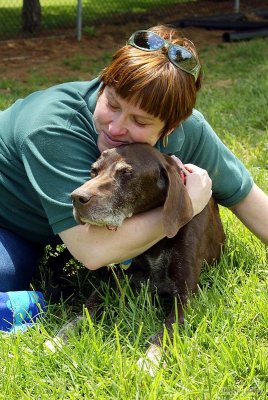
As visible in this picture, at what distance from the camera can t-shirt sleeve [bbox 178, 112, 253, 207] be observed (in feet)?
12.2

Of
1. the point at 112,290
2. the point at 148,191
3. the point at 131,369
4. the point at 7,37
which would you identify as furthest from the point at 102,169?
the point at 7,37

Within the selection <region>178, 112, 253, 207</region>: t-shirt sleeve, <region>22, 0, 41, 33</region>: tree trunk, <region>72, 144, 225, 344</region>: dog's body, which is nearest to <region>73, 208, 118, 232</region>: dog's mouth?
<region>72, 144, 225, 344</region>: dog's body

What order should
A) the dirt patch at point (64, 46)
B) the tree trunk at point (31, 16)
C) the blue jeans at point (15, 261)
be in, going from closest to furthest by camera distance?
the blue jeans at point (15, 261)
the dirt patch at point (64, 46)
the tree trunk at point (31, 16)

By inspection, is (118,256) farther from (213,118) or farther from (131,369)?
(213,118)

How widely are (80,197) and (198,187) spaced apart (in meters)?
0.69

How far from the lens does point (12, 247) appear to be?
3725 mm

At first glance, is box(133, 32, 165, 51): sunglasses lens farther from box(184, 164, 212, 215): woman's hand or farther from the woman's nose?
box(184, 164, 212, 215): woman's hand

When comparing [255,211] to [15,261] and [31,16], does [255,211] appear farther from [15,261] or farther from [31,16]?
[31,16]

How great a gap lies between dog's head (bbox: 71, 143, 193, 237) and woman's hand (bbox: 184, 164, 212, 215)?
0.12 metres

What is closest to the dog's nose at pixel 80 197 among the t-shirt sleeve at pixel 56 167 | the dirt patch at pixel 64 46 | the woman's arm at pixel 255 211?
the t-shirt sleeve at pixel 56 167

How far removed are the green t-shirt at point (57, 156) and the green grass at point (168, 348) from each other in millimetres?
460

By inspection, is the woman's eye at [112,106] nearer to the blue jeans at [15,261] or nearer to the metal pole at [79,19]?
the blue jeans at [15,261]

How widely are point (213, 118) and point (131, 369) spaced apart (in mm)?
4655

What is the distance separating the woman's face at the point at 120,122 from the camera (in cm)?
318
